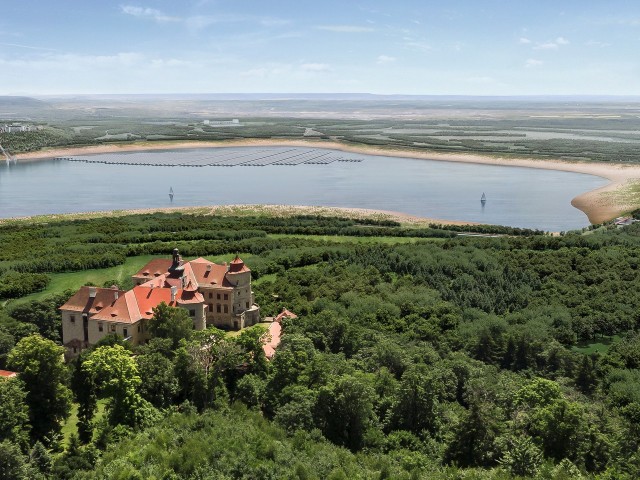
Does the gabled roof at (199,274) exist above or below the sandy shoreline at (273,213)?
above

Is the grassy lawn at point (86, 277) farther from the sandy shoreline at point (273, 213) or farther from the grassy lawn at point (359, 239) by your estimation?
the sandy shoreline at point (273, 213)

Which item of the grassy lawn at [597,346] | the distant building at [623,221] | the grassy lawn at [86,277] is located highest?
the distant building at [623,221]

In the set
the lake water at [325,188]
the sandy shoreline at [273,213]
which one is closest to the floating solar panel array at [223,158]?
the lake water at [325,188]

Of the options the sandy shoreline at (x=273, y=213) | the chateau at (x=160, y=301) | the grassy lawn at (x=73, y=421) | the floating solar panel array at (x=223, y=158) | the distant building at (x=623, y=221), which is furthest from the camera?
the floating solar panel array at (x=223, y=158)

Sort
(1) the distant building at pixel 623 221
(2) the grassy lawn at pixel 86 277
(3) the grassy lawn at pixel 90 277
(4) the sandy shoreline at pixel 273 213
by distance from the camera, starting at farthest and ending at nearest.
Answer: (4) the sandy shoreline at pixel 273 213, (1) the distant building at pixel 623 221, (2) the grassy lawn at pixel 86 277, (3) the grassy lawn at pixel 90 277

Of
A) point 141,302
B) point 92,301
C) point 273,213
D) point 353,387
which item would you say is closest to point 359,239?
point 273,213

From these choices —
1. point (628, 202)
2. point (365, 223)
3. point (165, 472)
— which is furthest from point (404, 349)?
point (628, 202)

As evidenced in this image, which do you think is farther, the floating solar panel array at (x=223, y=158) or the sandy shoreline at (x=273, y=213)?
the floating solar panel array at (x=223, y=158)
